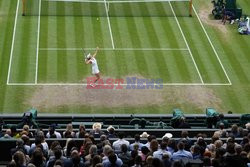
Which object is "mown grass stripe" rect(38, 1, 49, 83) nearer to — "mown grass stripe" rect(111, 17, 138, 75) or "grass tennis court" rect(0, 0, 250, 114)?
"grass tennis court" rect(0, 0, 250, 114)

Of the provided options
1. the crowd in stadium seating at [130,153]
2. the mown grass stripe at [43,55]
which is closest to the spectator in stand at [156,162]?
the crowd in stadium seating at [130,153]

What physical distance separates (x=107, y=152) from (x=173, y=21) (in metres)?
25.9

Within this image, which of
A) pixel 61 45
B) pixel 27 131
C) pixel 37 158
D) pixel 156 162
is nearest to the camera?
pixel 156 162

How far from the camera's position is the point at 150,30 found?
41.8 metres

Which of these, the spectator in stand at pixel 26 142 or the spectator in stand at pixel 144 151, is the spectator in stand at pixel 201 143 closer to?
the spectator in stand at pixel 144 151

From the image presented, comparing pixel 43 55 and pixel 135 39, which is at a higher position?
pixel 135 39

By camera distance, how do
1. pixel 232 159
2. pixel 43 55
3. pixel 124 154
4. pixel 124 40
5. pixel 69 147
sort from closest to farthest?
pixel 232 159 → pixel 124 154 → pixel 69 147 → pixel 43 55 → pixel 124 40

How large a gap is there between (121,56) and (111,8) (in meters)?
7.89

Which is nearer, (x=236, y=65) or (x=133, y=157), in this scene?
(x=133, y=157)

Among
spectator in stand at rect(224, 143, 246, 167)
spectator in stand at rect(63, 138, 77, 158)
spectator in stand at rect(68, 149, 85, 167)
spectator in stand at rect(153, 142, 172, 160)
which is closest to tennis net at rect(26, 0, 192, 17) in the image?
spectator in stand at rect(63, 138, 77, 158)

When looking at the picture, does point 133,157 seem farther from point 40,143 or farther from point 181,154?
point 40,143

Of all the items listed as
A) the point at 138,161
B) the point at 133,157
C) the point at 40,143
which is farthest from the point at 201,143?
the point at 40,143

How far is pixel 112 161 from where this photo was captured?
18406 millimetres

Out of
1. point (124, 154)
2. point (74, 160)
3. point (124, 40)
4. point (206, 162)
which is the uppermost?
point (124, 40)
